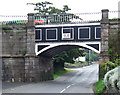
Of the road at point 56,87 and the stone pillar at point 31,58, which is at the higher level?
the stone pillar at point 31,58

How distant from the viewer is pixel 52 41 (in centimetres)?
2645

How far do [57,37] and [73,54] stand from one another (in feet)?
56.1

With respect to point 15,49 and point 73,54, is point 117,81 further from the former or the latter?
point 73,54

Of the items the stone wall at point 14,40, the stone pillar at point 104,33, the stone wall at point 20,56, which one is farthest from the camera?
the stone wall at point 14,40

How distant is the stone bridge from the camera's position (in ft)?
81.7

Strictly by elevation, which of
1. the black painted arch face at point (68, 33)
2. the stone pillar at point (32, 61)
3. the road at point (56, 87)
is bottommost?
the road at point (56, 87)

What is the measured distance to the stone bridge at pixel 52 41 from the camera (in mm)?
24906

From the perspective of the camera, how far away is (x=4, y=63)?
27.4 metres

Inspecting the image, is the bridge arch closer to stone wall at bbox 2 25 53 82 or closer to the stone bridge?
the stone bridge

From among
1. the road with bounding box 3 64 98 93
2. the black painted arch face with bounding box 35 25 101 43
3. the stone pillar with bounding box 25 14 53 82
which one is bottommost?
the road with bounding box 3 64 98 93

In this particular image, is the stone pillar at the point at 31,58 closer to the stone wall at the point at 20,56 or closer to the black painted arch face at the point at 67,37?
the stone wall at the point at 20,56

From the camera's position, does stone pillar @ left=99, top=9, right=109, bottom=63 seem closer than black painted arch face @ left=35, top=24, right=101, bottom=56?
Yes

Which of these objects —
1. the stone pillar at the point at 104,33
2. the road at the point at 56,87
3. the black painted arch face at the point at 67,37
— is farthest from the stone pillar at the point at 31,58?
the stone pillar at the point at 104,33

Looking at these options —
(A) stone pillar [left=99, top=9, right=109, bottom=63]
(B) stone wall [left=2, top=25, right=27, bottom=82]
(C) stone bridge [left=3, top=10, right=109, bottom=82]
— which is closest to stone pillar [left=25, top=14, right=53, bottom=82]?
(C) stone bridge [left=3, top=10, right=109, bottom=82]
